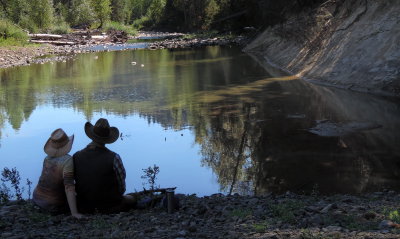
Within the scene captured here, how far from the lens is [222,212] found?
7.00 meters

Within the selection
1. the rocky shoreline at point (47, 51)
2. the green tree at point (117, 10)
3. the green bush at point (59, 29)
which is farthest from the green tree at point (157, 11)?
the rocky shoreline at point (47, 51)

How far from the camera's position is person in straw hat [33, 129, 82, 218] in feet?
22.2

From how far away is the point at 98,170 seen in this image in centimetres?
679

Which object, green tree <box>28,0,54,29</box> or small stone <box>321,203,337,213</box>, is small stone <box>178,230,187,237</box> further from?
green tree <box>28,0,54,29</box>

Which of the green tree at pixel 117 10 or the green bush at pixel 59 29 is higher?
the green tree at pixel 117 10

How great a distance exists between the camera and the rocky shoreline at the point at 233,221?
221 inches

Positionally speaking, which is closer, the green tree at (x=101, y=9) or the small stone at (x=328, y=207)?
the small stone at (x=328, y=207)

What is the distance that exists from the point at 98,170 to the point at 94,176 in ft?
0.32

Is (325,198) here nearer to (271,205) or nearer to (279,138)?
(271,205)

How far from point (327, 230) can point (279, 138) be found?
7357 mm

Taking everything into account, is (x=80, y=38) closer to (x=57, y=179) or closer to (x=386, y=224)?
(x=57, y=179)

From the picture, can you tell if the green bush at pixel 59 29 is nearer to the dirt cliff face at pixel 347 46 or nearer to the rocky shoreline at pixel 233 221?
the dirt cliff face at pixel 347 46

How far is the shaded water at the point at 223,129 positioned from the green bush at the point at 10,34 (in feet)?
76.1

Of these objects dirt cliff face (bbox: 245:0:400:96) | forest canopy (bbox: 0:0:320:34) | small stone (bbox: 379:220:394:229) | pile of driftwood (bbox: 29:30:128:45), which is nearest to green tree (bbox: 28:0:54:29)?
forest canopy (bbox: 0:0:320:34)
